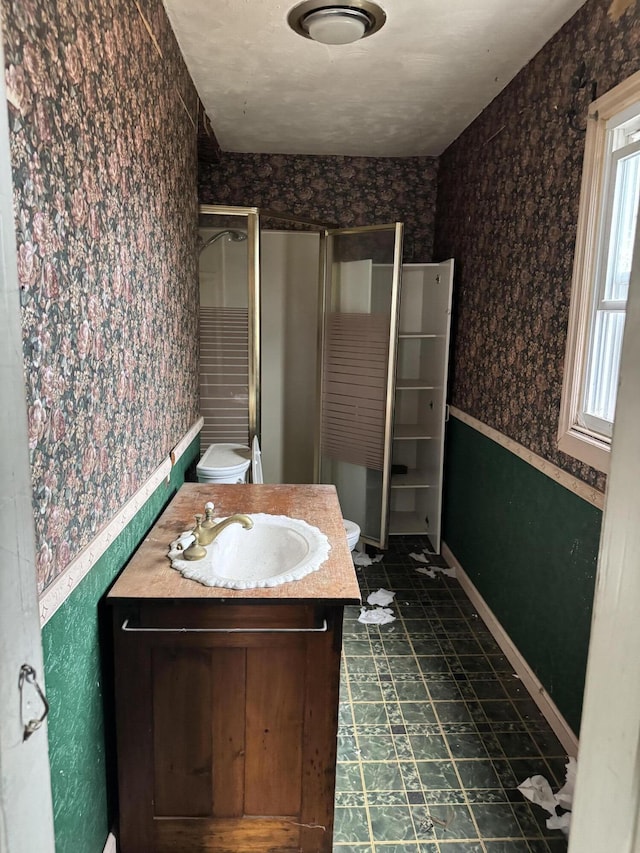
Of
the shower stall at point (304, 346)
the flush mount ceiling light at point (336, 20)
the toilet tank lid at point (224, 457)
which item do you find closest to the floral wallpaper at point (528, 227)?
the shower stall at point (304, 346)

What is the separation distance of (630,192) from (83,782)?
234cm

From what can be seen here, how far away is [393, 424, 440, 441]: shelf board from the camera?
4.01 metres

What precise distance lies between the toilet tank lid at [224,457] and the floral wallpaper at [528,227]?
1302mm

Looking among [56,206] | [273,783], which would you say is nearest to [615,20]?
[56,206]

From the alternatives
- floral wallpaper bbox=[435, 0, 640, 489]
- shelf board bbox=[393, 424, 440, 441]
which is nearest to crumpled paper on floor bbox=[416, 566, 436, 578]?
shelf board bbox=[393, 424, 440, 441]

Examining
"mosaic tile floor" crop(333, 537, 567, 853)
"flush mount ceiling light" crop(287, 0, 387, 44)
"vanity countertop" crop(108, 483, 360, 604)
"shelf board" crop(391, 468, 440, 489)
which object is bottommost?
"mosaic tile floor" crop(333, 537, 567, 853)

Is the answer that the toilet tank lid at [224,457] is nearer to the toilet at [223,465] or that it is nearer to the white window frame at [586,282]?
the toilet at [223,465]

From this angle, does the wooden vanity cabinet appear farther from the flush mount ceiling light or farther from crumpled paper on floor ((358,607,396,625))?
the flush mount ceiling light

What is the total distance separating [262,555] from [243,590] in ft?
1.34

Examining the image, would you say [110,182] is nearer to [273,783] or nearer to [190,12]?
[190,12]

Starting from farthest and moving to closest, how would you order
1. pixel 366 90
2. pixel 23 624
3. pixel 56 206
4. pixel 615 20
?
pixel 366 90 → pixel 615 20 → pixel 56 206 → pixel 23 624

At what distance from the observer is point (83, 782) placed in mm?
1423

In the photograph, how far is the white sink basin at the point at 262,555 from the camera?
169cm

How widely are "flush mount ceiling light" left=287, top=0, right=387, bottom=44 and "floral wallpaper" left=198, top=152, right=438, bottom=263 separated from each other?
6.07 ft
